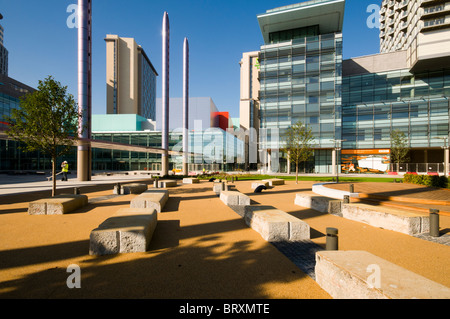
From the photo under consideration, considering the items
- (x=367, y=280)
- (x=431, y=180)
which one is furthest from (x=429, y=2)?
(x=367, y=280)

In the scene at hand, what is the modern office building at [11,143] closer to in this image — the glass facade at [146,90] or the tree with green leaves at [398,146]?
the glass facade at [146,90]

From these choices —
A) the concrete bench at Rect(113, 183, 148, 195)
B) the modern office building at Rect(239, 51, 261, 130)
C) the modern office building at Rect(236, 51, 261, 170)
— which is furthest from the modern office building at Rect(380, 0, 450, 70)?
the concrete bench at Rect(113, 183, 148, 195)

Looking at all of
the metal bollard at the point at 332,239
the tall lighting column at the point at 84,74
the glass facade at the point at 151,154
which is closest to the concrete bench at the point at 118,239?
the metal bollard at the point at 332,239

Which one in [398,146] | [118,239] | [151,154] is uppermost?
[398,146]

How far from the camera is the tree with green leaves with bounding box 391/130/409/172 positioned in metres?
43.0

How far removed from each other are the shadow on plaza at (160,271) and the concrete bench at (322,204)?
5.46m

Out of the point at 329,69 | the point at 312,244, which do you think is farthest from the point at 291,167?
the point at 312,244

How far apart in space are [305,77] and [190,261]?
164ft

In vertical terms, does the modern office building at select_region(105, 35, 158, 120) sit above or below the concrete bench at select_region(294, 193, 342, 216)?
above

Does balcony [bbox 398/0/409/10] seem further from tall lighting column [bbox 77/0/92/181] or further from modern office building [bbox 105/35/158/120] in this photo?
modern office building [bbox 105/35/158/120]

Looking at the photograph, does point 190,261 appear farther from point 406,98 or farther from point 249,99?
point 249,99

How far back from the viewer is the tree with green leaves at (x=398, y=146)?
43.0m

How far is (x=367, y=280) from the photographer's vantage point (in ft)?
9.37

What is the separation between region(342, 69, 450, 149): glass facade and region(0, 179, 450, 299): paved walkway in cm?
4813
